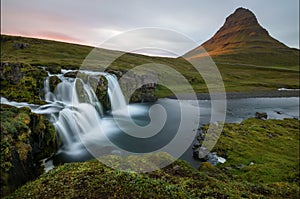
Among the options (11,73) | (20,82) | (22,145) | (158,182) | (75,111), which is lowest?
(158,182)

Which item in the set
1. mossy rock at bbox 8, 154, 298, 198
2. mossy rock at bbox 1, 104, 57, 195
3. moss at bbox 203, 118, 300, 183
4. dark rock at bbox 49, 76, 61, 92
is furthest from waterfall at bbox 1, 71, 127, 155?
moss at bbox 203, 118, 300, 183

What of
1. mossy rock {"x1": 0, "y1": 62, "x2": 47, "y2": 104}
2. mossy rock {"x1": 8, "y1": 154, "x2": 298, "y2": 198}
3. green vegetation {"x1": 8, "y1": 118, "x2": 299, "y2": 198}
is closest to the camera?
mossy rock {"x1": 8, "y1": 154, "x2": 298, "y2": 198}

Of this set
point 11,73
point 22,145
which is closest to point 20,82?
point 11,73

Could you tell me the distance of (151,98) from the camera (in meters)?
53.4

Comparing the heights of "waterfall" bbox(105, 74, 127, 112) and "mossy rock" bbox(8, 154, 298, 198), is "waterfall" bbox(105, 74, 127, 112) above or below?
above

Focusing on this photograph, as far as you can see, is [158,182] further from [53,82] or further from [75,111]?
[53,82]

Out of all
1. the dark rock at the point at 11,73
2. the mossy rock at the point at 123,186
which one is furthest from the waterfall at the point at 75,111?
the mossy rock at the point at 123,186

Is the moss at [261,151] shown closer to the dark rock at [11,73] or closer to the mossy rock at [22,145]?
the mossy rock at [22,145]

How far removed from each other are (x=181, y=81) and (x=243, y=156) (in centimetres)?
6489

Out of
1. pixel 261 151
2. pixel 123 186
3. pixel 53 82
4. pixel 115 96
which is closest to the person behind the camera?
pixel 123 186

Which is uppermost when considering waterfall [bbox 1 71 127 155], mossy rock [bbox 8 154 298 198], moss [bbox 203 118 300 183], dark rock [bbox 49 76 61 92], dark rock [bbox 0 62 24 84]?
dark rock [bbox 0 62 24 84]

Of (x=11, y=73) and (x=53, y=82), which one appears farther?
(x=11, y=73)

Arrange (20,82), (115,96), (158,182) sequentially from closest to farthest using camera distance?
(158,182) → (20,82) → (115,96)

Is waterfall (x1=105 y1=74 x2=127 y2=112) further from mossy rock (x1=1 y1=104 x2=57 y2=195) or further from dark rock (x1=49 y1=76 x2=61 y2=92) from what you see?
mossy rock (x1=1 y1=104 x2=57 y2=195)
